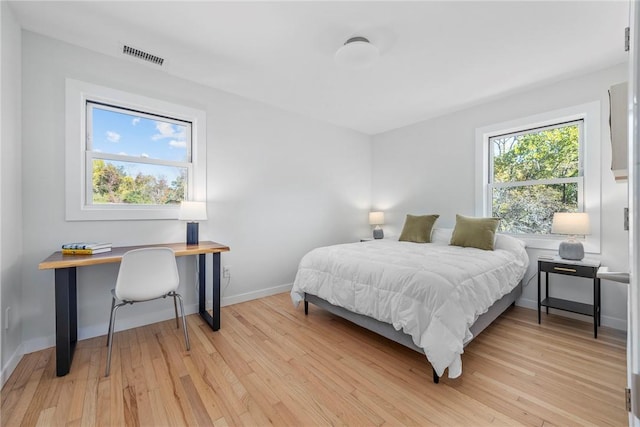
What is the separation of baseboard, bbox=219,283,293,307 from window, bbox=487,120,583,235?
297cm

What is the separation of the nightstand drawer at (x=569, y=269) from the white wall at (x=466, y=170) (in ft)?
1.34

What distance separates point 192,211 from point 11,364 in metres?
1.61

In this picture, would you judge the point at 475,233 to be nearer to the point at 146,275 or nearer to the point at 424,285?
the point at 424,285

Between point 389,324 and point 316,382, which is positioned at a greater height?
point 389,324

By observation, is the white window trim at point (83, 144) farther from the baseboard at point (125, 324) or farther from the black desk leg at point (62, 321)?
the baseboard at point (125, 324)

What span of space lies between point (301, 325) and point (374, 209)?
286cm

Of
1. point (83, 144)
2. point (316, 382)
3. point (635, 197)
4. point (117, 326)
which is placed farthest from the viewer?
point (117, 326)

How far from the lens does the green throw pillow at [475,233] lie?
297 centimetres

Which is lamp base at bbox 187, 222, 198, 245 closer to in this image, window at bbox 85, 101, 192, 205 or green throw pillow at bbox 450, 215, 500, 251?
window at bbox 85, 101, 192, 205

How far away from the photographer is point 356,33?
2.20 metres

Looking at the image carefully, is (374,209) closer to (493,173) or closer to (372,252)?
→ (493,173)

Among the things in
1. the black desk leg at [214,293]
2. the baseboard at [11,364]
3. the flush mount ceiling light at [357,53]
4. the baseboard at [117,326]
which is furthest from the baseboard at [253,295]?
the flush mount ceiling light at [357,53]

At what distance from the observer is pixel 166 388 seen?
5.72 feet

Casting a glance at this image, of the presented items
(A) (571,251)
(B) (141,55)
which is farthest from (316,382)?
(B) (141,55)
